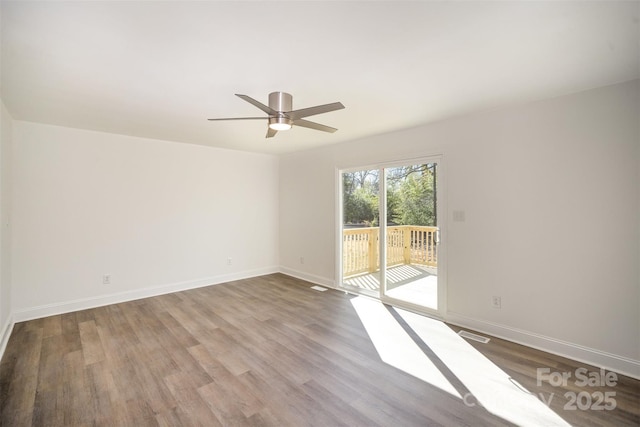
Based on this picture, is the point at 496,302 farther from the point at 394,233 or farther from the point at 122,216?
the point at 122,216

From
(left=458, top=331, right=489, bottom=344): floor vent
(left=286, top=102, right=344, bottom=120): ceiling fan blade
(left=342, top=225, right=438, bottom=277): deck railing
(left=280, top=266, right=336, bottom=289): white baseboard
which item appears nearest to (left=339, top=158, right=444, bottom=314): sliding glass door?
(left=342, top=225, right=438, bottom=277): deck railing

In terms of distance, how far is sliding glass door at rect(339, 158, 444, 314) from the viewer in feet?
11.9

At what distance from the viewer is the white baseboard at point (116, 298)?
11.5 ft

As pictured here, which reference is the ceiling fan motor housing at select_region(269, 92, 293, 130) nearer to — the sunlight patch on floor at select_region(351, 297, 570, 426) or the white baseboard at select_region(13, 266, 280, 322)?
the sunlight patch on floor at select_region(351, 297, 570, 426)

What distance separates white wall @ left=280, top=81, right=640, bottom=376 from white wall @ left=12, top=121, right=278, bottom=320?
332 cm

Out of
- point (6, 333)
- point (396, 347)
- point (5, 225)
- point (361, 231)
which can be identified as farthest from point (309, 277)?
point (5, 225)

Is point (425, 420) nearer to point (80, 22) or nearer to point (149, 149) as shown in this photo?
point (80, 22)

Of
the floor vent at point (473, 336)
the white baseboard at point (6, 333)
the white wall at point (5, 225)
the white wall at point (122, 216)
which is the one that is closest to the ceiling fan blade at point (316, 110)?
the floor vent at point (473, 336)

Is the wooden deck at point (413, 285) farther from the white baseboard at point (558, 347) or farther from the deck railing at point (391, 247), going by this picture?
the white baseboard at point (558, 347)

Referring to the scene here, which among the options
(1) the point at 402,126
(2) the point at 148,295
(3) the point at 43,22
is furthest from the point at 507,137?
(2) the point at 148,295

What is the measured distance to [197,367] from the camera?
2.43 metres

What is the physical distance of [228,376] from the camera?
2.30m

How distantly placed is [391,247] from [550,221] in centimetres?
186

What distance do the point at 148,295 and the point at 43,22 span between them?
3.75 m
